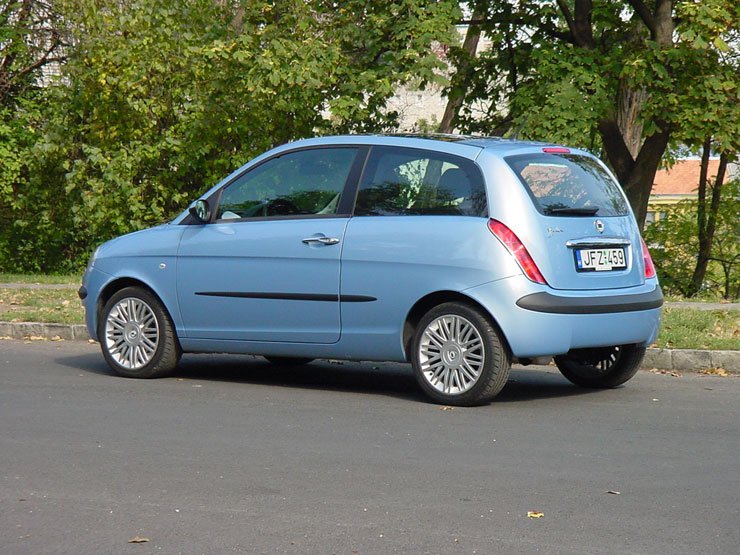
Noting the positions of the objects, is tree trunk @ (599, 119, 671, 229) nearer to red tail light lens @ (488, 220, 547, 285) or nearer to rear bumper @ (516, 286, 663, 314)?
rear bumper @ (516, 286, 663, 314)

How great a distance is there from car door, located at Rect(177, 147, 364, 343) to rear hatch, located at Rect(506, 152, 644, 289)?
1.35 meters

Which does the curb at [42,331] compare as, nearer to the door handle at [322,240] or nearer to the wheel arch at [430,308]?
the door handle at [322,240]

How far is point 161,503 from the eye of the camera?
578 cm

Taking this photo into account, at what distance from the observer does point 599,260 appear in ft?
29.2

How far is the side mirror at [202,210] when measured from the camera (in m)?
9.88

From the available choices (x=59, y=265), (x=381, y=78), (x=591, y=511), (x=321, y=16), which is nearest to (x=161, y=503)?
(x=591, y=511)

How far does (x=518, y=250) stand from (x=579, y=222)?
574 millimetres

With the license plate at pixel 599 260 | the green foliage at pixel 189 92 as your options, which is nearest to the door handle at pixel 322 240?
the license plate at pixel 599 260

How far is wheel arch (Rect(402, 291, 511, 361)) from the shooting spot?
8.60 metres

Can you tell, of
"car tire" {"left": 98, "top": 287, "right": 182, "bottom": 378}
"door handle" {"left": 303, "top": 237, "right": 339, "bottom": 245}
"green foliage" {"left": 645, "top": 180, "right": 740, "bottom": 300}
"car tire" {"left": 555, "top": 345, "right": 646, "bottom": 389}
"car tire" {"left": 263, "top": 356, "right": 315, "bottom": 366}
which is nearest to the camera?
"door handle" {"left": 303, "top": 237, "right": 339, "bottom": 245}

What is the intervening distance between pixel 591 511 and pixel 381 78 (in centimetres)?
1473

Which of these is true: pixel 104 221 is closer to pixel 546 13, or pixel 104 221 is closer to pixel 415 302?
pixel 546 13

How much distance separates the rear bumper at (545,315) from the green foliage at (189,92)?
11.1 metres

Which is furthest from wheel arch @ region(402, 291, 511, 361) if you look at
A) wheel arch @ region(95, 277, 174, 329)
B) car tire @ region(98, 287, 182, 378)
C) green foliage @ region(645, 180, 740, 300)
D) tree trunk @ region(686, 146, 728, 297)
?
tree trunk @ region(686, 146, 728, 297)
